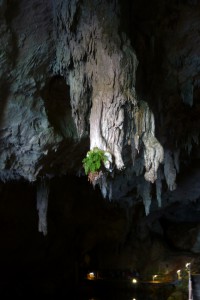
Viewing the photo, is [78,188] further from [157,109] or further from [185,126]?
[157,109]

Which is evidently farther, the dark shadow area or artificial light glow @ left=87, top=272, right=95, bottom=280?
artificial light glow @ left=87, top=272, right=95, bottom=280

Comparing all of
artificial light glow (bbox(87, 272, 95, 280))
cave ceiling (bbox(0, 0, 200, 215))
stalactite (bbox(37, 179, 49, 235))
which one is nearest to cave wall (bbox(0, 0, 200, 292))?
cave ceiling (bbox(0, 0, 200, 215))

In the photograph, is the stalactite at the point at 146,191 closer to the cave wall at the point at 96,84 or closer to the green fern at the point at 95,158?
the cave wall at the point at 96,84

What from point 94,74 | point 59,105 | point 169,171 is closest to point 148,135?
point 94,74

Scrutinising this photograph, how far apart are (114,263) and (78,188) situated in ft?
28.6

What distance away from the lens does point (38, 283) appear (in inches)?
733

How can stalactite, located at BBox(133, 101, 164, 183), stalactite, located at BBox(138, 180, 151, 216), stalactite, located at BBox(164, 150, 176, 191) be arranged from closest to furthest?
stalactite, located at BBox(133, 101, 164, 183) → stalactite, located at BBox(164, 150, 176, 191) → stalactite, located at BBox(138, 180, 151, 216)

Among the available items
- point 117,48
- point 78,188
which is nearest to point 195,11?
point 117,48

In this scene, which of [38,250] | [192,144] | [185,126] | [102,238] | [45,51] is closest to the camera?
[45,51]

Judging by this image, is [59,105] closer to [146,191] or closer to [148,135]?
[148,135]

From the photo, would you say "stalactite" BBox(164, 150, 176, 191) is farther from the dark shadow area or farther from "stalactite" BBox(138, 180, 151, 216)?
the dark shadow area

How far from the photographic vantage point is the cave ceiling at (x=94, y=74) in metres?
5.75

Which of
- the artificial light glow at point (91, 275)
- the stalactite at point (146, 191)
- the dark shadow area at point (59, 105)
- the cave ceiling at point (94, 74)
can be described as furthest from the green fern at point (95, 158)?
the artificial light glow at point (91, 275)

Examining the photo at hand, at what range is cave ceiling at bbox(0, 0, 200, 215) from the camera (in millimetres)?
5746
